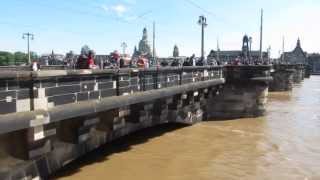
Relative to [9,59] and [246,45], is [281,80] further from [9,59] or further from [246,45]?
[9,59]

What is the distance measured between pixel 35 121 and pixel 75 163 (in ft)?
19.1

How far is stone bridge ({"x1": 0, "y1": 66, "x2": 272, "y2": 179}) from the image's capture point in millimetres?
9992

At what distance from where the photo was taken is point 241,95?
3103 cm

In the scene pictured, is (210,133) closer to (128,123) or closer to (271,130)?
(271,130)

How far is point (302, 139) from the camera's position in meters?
Result: 23.7

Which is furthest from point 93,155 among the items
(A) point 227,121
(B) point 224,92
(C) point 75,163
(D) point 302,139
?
(B) point 224,92

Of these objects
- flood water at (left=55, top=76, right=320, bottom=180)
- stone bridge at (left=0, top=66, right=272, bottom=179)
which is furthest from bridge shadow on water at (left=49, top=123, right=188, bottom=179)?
stone bridge at (left=0, top=66, right=272, bottom=179)

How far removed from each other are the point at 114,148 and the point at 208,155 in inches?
131

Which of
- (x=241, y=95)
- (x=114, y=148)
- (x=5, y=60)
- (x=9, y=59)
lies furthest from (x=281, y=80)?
(x=114, y=148)

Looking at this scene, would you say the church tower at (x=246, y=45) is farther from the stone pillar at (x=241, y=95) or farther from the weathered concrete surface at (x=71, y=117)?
the weathered concrete surface at (x=71, y=117)

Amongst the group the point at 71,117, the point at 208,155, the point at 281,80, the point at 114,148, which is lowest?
the point at 208,155

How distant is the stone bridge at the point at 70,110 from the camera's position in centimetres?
999

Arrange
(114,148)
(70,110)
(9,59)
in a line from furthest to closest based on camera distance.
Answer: (9,59) < (114,148) < (70,110)

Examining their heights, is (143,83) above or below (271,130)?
above
